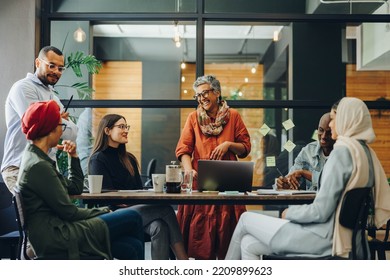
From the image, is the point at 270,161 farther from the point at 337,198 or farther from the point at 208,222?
the point at 337,198

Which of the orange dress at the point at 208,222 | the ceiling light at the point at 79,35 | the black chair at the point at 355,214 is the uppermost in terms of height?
the ceiling light at the point at 79,35

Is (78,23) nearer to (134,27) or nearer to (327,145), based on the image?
(134,27)

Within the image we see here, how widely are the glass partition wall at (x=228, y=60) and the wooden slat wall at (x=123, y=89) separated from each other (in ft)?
Answer: 0.03

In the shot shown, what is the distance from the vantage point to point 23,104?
374 centimetres

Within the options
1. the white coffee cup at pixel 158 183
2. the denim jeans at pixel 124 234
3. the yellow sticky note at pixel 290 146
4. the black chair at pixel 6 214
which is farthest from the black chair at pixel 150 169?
the denim jeans at pixel 124 234

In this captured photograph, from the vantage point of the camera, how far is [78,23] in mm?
5742

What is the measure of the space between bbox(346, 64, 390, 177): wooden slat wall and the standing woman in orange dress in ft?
6.90

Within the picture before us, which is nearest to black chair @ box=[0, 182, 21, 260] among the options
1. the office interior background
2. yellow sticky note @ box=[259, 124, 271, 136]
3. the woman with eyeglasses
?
the woman with eyeglasses

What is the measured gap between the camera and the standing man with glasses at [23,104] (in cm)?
372

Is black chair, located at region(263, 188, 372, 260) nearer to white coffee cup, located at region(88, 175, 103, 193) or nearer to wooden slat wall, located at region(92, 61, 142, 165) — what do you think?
white coffee cup, located at region(88, 175, 103, 193)

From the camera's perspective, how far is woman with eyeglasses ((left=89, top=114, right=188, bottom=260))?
357 centimetres

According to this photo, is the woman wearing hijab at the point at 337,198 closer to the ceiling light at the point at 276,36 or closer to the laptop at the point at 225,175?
the laptop at the point at 225,175

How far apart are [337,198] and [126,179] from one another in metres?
1.72

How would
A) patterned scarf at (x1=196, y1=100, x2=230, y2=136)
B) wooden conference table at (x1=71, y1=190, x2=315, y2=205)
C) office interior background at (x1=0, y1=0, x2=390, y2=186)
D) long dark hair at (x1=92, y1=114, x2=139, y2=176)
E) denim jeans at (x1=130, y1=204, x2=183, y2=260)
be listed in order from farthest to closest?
1. office interior background at (x1=0, y1=0, x2=390, y2=186)
2. patterned scarf at (x1=196, y1=100, x2=230, y2=136)
3. long dark hair at (x1=92, y1=114, x2=139, y2=176)
4. denim jeans at (x1=130, y1=204, x2=183, y2=260)
5. wooden conference table at (x1=71, y1=190, x2=315, y2=205)
